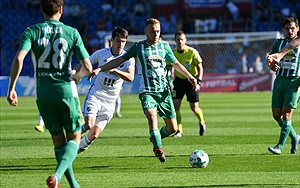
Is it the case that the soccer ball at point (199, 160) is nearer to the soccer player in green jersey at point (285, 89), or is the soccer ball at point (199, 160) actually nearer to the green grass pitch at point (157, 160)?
the green grass pitch at point (157, 160)

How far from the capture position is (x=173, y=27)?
39.0 m

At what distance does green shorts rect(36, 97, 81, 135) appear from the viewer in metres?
7.27

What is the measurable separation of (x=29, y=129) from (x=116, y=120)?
123 inches

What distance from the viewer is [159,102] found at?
1067cm

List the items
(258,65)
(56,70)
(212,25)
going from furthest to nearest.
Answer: (212,25) → (258,65) → (56,70)

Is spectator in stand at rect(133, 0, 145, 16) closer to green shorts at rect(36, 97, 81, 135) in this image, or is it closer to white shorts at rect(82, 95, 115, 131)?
white shorts at rect(82, 95, 115, 131)

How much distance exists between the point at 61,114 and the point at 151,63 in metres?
3.37

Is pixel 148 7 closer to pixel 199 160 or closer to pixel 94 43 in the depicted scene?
pixel 94 43

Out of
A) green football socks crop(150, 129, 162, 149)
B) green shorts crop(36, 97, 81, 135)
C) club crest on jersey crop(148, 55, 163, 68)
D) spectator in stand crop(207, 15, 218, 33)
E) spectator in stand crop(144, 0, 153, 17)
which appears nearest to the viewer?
green shorts crop(36, 97, 81, 135)

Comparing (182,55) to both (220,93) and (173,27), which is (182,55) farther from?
(173,27)

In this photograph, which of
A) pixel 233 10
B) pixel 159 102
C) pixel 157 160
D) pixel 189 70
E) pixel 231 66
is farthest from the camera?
pixel 233 10

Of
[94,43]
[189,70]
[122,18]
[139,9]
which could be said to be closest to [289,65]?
[189,70]

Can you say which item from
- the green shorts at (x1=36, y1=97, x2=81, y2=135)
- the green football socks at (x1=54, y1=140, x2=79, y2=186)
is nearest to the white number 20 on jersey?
the green shorts at (x1=36, y1=97, x2=81, y2=135)

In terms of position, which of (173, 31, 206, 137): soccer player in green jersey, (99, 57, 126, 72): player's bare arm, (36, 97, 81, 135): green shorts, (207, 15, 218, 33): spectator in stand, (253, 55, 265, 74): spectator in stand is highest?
(36, 97, 81, 135): green shorts
